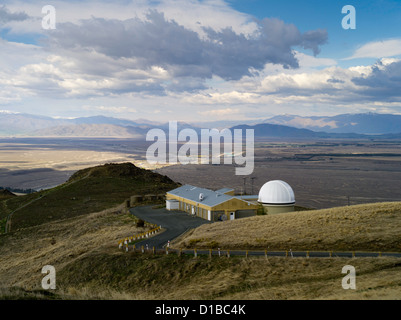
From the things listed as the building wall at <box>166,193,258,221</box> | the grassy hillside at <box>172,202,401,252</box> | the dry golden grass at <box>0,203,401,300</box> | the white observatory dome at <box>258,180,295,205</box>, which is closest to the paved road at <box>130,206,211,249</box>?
the building wall at <box>166,193,258,221</box>

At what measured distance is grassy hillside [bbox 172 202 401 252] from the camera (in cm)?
2918

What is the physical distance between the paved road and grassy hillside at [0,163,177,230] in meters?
14.3

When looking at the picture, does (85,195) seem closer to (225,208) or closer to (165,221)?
(165,221)

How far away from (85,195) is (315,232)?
5127 centimetres

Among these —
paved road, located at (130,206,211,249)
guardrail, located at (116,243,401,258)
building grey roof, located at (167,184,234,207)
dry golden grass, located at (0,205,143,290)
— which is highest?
building grey roof, located at (167,184,234,207)

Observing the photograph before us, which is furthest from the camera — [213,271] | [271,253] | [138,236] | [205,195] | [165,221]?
[205,195]

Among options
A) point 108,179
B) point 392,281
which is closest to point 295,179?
point 108,179

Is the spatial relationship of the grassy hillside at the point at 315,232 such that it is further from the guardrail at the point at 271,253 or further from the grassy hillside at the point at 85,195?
the grassy hillside at the point at 85,195

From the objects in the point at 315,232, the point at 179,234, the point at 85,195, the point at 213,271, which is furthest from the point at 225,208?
the point at 85,195

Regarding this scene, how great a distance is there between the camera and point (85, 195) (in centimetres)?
7206

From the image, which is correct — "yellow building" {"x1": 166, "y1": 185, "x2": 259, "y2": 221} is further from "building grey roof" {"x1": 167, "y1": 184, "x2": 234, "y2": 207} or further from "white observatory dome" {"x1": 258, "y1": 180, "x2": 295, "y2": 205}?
"white observatory dome" {"x1": 258, "y1": 180, "x2": 295, "y2": 205}

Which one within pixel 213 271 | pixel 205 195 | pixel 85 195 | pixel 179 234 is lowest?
pixel 85 195

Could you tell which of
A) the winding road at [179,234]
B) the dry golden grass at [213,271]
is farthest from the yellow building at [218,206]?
the dry golden grass at [213,271]
